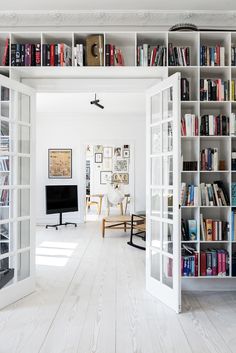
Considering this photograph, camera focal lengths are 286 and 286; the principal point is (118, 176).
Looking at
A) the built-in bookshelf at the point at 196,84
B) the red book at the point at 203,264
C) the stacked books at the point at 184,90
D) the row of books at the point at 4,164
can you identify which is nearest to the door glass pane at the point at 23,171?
the row of books at the point at 4,164

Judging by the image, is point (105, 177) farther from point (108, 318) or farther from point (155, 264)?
point (108, 318)

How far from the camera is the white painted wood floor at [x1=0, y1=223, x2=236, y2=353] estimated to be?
83.8 inches

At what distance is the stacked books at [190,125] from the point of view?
300 centimetres

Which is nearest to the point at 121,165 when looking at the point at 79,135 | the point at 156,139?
the point at 79,135

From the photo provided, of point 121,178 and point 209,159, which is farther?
point 121,178

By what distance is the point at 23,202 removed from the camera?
2973 millimetres

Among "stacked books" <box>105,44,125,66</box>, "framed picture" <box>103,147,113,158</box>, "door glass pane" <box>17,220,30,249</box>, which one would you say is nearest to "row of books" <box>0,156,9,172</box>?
"door glass pane" <box>17,220,30,249</box>

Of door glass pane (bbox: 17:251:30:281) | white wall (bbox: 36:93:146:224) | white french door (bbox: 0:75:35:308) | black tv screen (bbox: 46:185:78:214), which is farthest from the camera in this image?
white wall (bbox: 36:93:146:224)

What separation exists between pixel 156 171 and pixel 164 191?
253 millimetres

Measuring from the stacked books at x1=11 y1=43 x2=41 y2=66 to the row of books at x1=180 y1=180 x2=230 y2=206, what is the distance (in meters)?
2.06

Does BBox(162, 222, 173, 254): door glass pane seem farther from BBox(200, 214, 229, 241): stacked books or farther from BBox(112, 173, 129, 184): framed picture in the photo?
BBox(112, 173, 129, 184): framed picture

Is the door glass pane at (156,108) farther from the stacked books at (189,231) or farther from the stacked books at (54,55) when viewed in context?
the stacked books at (189,231)

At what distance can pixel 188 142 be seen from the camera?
3180mm

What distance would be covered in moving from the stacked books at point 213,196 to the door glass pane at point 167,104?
0.84 meters
